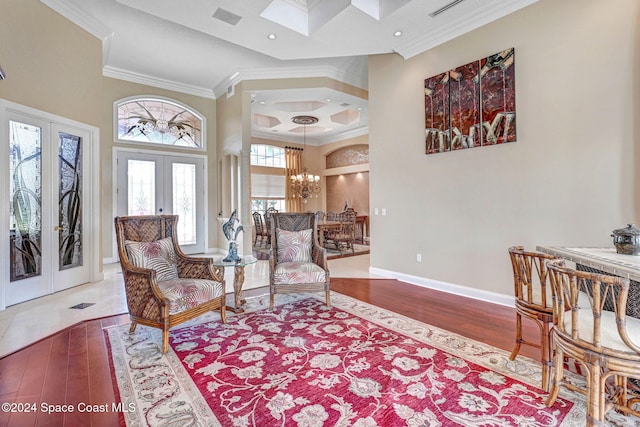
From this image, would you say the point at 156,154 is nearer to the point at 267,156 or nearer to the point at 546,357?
the point at 267,156

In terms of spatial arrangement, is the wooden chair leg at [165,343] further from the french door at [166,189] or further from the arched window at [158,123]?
the arched window at [158,123]

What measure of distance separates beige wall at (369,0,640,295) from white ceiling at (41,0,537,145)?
0.38 metres

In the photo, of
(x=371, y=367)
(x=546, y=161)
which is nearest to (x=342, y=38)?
(x=546, y=161)

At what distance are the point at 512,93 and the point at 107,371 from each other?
478 cm

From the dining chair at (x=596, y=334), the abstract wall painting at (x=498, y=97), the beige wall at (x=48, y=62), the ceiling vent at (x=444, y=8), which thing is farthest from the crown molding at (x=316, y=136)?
the dining chair at (x=596, y=334)

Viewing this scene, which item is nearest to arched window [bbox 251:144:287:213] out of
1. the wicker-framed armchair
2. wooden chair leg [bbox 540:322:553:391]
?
the wicker-framed armchair

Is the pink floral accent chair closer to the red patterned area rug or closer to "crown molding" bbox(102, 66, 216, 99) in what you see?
the red patterned area rug

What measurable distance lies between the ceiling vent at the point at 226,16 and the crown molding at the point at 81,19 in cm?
215

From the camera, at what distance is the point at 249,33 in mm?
4273

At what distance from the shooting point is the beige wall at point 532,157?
291 cm

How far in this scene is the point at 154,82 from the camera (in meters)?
6.62

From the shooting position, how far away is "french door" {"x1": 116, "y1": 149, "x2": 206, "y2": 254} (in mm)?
6445

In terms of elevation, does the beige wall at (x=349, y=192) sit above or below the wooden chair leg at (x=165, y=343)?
above

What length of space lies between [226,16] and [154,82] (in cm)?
368
